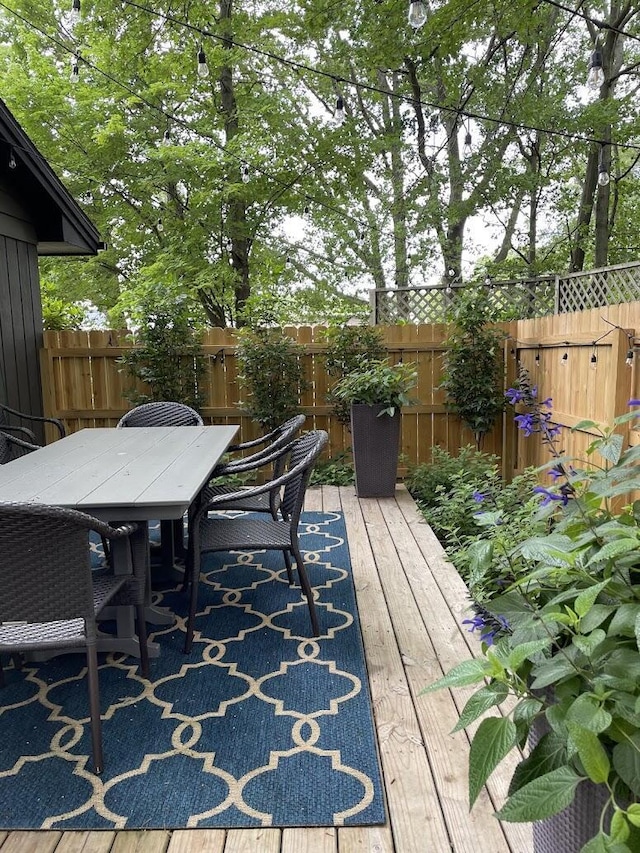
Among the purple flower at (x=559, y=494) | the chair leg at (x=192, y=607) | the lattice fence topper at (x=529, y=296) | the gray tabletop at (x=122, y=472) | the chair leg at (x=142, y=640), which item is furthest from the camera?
the lattice fence topper at (x=529, y=296)

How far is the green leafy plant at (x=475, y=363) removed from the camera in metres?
5.18

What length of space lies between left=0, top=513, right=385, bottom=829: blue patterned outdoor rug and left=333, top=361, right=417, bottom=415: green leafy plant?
218 centimetres

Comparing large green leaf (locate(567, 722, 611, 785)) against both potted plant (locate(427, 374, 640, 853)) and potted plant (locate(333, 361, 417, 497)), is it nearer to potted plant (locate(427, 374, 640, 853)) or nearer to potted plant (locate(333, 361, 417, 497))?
potted plant (locate(427, 374, 640, 853))

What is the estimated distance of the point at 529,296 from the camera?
Answer: 7230mm

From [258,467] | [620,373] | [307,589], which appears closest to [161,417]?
[258,467]

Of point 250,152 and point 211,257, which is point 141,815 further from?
point 211,257

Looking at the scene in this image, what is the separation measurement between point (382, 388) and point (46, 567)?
3.32 metres

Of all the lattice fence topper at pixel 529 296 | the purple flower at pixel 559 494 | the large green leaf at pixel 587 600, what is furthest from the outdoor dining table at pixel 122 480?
the lattice fence topper at pixel 529 296

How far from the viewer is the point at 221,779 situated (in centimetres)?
170

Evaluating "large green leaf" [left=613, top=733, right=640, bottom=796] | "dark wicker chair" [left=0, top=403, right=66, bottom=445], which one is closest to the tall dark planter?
"dark wicker chair" [left=0, top=403, right=66, bottom=445]

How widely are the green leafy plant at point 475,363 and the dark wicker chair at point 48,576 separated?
13.0 ft

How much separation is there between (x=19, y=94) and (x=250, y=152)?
3025mm

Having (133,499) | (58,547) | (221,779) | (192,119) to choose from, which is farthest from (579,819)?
(192,119)

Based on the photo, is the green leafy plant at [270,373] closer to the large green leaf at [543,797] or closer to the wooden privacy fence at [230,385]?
the wooden privacy fence at [230,385]
